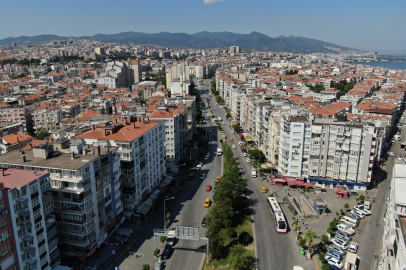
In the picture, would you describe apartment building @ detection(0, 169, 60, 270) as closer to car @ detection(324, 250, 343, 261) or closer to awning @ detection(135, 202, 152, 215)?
awning @ detection(135, 202, 152, 215)

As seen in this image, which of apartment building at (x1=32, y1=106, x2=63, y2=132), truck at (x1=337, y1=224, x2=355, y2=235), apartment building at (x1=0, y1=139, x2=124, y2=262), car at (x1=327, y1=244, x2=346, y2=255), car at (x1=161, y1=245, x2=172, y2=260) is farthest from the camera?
apartment building at (x1=32, y1=106, x2=63, y2=132)

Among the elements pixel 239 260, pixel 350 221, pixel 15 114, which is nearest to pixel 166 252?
pixel 239 260

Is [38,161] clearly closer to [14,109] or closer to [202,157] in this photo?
[202,157]

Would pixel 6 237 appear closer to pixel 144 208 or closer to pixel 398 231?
pixel 144 208

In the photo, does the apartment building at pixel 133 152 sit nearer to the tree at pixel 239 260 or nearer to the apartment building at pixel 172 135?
the apartment building at pixel 172 135

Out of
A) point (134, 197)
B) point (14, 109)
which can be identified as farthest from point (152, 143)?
point (14, 109)

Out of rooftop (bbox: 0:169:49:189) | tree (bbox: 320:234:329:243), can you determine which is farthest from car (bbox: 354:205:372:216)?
rooftop (bbox: 0:169:49:189)
